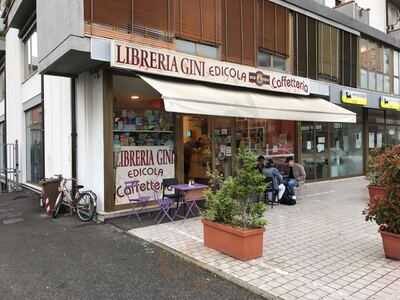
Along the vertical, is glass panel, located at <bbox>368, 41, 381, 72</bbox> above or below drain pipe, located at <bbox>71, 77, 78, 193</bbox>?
above

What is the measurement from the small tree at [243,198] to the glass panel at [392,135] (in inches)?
569

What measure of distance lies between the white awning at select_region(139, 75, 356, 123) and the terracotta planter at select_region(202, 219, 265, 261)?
248 centimetres

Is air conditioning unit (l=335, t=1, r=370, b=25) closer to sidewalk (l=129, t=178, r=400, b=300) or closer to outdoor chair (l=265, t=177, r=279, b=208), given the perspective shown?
outdoor chair (l=265, t=177, r=279, b=208)

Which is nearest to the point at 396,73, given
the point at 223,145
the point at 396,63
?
the point at 396,63

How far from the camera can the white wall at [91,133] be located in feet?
24.6

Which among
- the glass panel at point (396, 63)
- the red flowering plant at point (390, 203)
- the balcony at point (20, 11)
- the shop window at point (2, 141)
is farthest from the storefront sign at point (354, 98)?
the shop window at point (2, 141)

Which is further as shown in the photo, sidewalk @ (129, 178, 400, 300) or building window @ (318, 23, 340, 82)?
building window @ (318, 23, 340, 82)

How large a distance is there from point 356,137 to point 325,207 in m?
7.69

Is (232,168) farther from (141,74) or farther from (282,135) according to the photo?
(141,74)

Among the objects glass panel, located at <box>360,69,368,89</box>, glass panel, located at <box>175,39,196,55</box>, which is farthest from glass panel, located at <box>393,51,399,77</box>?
glass panel, located at <box>175,39,196,55</box>

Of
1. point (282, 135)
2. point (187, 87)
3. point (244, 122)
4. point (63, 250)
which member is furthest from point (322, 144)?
point (63, 250)

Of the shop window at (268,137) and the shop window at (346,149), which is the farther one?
the shop window at (346,149)

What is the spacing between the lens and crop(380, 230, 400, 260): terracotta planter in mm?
4793

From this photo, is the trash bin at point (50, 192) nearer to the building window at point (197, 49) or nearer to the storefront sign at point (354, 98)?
the building window at point (197, 49)
